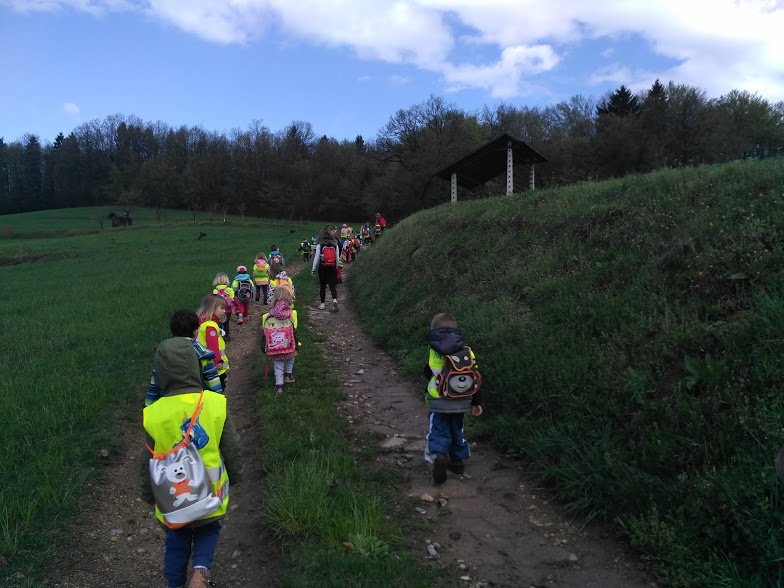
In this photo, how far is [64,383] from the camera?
22.1 ft

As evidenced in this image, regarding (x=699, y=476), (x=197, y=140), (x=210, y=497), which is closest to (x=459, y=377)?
Answer: (x=699, y=476)

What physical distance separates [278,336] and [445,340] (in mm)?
3116

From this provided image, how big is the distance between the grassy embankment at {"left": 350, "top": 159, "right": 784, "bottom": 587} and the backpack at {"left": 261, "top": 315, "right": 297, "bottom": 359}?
195cm

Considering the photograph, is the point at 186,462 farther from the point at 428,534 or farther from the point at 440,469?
the point at 440,469

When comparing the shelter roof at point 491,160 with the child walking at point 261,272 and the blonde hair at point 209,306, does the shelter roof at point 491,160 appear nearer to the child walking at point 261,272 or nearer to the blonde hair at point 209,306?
the child walking at point 261,272

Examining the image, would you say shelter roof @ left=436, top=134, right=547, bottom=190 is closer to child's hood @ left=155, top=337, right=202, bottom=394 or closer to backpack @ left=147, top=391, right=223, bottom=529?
child's hood @ left=155, top=337, right=202, bottom=394

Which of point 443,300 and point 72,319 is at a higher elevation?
point 443,300

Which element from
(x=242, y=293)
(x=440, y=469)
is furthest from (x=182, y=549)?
(x=242, y=293)

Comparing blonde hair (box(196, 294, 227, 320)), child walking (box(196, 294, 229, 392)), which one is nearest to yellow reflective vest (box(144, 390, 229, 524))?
child walking (box(196, 294, 229, 392))

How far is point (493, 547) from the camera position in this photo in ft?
12.2

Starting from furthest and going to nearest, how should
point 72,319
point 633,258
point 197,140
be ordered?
1. point 197,140
2. point 72,319
3. point 633,258

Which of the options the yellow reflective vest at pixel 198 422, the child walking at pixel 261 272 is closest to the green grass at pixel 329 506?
the yellow reflective vest at pixel 198 422

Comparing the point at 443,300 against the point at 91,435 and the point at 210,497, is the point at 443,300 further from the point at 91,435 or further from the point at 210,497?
the point at 210,497

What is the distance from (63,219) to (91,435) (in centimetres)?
7845
